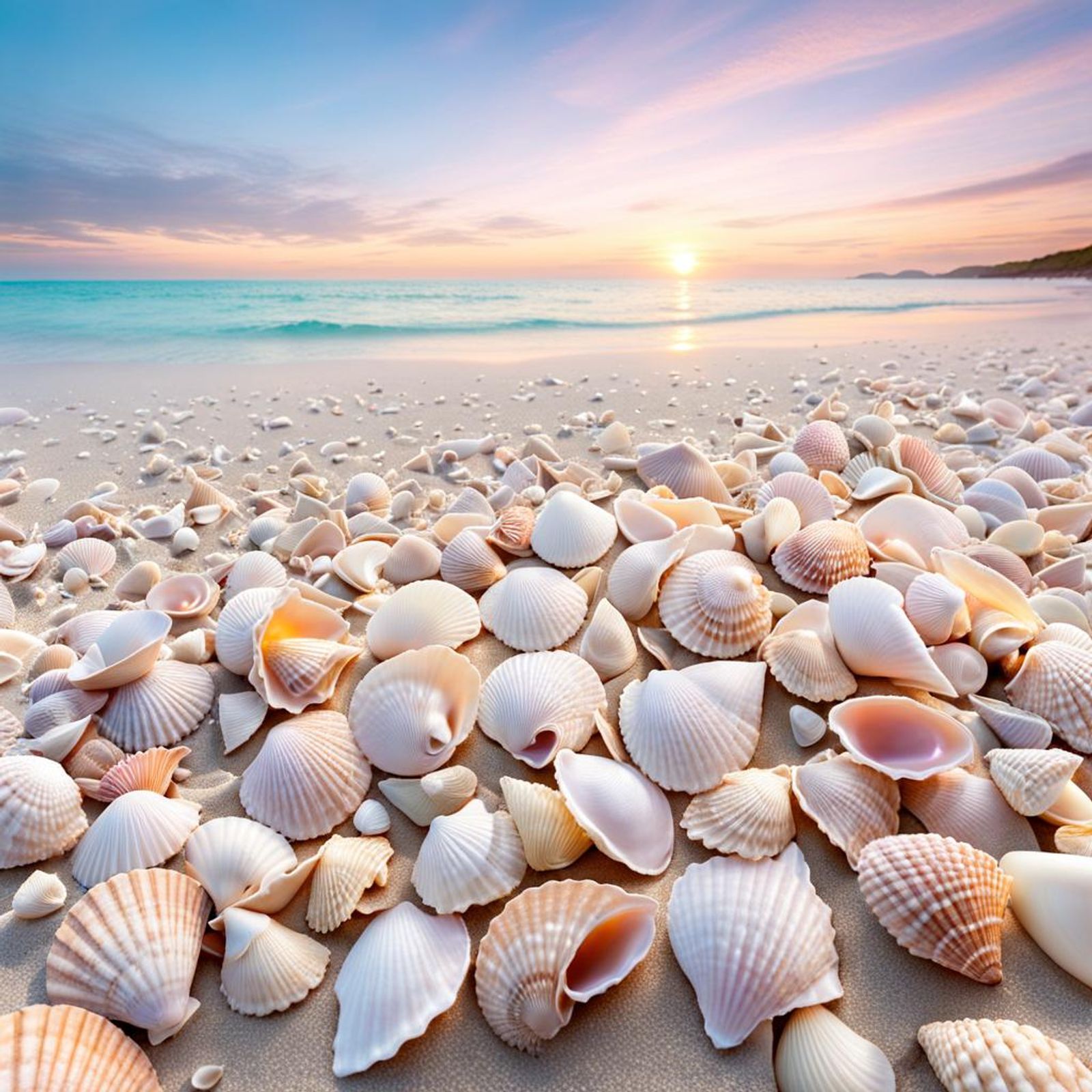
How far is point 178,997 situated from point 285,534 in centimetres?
179

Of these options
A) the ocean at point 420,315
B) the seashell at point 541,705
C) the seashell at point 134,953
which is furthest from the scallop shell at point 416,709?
the ocean at point 420,315

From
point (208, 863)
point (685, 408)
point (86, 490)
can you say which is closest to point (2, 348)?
point (86, 490)

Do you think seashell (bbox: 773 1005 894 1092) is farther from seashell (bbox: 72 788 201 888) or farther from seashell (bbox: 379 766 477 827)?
seashell (bbox: 72 788 201 888)

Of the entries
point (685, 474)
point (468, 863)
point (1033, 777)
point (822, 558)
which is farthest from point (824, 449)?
point (468, 863)

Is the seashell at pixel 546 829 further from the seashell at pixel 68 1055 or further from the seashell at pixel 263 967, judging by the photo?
the seashell at pixel 68 1055

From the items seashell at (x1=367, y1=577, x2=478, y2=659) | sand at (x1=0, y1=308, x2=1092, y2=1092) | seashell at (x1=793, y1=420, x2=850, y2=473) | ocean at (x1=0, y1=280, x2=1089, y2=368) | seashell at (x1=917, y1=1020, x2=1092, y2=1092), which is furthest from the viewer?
ocean at (x1=0, y1=280, x2=1089, y2=368)

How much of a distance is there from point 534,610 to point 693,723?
514mm

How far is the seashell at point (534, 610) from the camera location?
1.69 meters

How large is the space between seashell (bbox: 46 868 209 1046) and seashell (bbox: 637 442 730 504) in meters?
1.83

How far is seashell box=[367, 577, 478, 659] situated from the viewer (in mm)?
1672

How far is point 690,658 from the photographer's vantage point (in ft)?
5.29

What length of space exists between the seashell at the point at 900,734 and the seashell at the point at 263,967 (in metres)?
1.03

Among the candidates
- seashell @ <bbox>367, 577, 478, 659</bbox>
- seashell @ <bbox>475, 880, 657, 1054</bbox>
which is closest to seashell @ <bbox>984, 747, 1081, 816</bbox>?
seashell @ <bbox>475, 880, 657, 1054</bbox>

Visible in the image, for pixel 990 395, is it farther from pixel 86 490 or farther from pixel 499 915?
pixel 86 490
